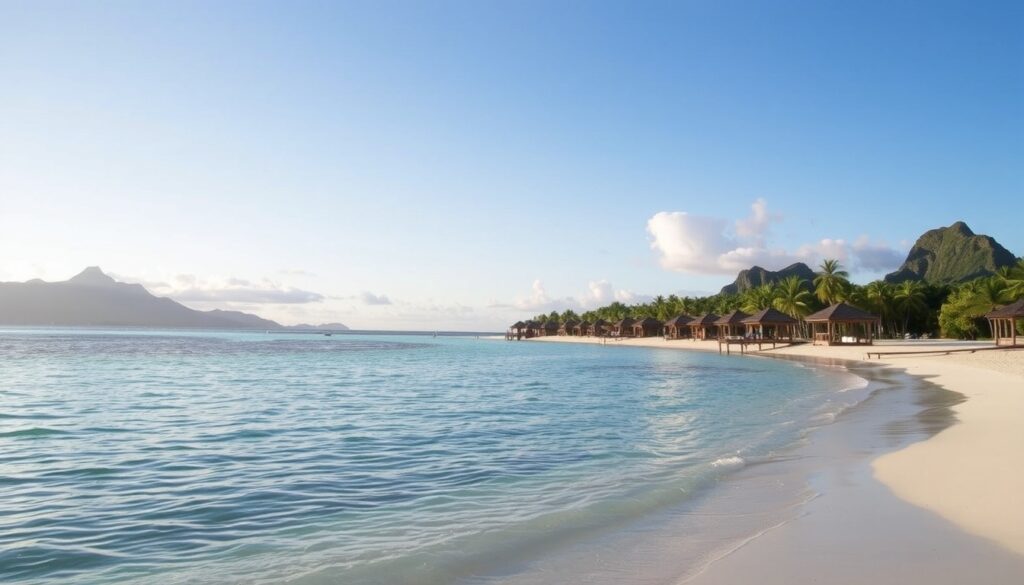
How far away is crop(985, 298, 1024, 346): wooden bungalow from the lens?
124 feet

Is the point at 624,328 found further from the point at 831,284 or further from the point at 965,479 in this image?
the point at 965,479

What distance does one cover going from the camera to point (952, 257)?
144250 mm

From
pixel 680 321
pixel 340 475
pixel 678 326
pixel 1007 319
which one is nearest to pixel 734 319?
pixel 680 321

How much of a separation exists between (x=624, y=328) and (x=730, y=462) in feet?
307

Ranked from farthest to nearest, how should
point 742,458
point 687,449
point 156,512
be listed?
point 687,449
point 742,458
point 156,512

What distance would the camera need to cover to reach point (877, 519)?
21.1ft

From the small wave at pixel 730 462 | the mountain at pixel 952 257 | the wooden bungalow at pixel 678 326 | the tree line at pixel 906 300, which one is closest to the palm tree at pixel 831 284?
the tree line at pixel 906 300

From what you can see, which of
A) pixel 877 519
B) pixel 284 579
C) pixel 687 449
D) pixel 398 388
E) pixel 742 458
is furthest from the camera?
pixel 398 388

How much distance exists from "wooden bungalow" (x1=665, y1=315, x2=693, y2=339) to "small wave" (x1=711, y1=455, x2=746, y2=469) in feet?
237

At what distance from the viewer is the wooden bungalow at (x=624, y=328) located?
102 m

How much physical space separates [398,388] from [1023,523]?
20154 mm

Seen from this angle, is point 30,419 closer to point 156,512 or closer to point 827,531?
point 156,512

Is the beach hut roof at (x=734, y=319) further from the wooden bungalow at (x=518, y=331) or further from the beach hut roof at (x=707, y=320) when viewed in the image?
the wooden bungalow at (x=518, y=331)

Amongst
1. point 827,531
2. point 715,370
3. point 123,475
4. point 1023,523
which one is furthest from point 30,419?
point 715,370
